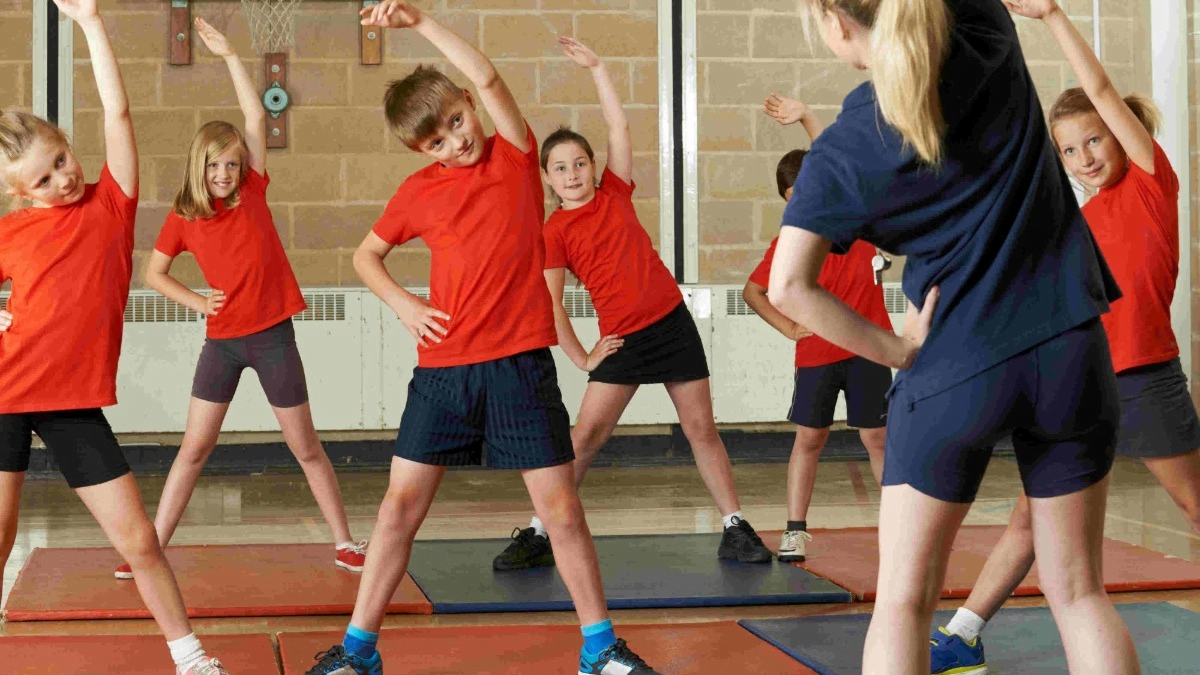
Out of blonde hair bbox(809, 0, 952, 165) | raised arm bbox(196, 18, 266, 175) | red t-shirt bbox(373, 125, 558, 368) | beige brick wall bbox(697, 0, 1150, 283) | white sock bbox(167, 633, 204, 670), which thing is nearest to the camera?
blonde hair bbox(809, 0, 952, 165)

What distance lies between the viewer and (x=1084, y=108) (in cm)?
304

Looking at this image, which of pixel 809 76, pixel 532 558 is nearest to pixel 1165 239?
pixel 532 558

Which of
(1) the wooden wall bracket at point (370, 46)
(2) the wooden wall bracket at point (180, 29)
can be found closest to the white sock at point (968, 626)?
(1) the wooden wall bracket at point (370, 46)

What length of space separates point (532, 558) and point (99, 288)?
1.80 metres

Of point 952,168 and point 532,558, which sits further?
point 532,558

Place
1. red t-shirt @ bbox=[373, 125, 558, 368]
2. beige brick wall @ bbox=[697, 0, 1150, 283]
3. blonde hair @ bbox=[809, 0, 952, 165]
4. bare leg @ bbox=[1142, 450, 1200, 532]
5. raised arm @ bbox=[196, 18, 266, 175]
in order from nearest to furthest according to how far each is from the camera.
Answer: blonde hair @ bbox=[809, 0, 952, 165] < red t-shirt @ bbox=[373, 125, 558, 368] < bare leg @ bbox=[1142, 450, 1200, 532] < raised arm @ bbox=[196, 18, 266, 175] < beige brick wall @ bbox=[697, 0, 1150, 283]

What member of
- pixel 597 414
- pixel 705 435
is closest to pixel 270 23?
pixel 597 414

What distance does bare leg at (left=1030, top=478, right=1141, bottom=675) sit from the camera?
1.85m

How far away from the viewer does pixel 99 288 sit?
116 inches

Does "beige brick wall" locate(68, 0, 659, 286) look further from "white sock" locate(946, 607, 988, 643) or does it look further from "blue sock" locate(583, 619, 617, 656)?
"white sock" locate(946, 607, 988, 643)

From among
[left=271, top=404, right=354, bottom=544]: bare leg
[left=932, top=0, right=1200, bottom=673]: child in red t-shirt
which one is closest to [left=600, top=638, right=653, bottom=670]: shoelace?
[left=932, top=0, right=1200, bottom=673]: child in red t-shirt

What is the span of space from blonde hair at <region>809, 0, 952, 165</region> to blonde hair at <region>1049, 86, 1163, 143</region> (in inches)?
55.3

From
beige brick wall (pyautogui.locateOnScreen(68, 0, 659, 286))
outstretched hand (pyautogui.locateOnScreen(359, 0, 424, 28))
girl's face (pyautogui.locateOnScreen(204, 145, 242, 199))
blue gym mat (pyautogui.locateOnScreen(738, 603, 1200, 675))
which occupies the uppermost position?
beige brick wall (pyautogui.locateOnScreen(68, 0, 659, 286))

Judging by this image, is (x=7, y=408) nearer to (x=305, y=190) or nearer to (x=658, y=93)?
(x=305, y=190)
